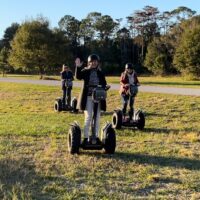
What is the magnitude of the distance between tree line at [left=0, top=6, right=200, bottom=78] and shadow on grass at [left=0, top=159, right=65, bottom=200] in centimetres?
1901

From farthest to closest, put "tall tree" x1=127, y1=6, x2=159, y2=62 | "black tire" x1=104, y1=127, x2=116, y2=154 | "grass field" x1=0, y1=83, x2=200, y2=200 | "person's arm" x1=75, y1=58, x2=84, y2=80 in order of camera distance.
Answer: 1. "tall tree" x1=127, y1=6, x2=159, y2=62
2. "black tire" x1=104, y1=127, x2=116, y2=154
3. "person's arm" x1=75, y1=58, x2=84, y2=80
4. "grass field" x1=0, y1=83, x2=200, y2=200

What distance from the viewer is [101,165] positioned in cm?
856

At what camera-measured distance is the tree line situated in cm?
5650

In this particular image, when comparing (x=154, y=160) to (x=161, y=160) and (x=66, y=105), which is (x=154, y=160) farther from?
(x=66, y=105)

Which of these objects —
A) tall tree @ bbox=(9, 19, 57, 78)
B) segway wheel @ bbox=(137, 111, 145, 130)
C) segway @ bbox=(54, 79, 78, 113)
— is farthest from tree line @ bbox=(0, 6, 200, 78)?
segway wheel @ bbox=(137, 111, 145, 130)

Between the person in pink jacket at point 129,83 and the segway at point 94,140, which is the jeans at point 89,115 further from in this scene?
the person in pink jacket at point 129,83

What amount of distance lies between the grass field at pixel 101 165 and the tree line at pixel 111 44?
15.0 meters

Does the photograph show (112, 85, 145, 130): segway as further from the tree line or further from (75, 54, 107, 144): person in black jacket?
the tree line

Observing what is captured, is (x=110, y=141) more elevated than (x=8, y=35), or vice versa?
(x=8, y=35)

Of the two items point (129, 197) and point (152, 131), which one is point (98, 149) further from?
point (152, 131)

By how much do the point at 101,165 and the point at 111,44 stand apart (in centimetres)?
8310

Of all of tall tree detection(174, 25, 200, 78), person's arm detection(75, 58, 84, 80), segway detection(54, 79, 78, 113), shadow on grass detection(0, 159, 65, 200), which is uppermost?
tall tree detection(174, 25, 200, 78)

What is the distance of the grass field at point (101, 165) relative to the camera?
6875 millimetres

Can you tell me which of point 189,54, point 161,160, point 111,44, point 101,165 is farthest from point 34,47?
point 101,165
